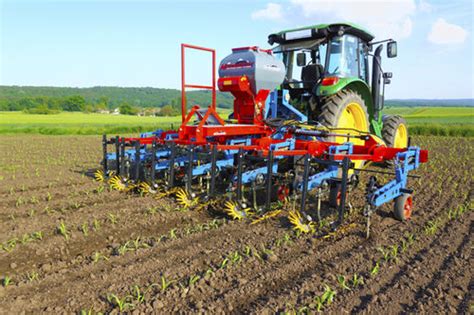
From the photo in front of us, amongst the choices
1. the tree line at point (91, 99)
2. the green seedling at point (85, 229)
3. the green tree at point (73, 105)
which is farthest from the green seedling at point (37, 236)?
the green tree at point (73, 105)

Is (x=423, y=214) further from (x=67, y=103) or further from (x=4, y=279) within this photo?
(x=67, y=103)

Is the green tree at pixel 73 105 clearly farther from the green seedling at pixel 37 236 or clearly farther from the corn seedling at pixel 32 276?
the corn seedling at pixel 32 276

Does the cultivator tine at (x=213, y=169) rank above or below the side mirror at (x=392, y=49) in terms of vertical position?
below

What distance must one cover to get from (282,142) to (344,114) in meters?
1.81

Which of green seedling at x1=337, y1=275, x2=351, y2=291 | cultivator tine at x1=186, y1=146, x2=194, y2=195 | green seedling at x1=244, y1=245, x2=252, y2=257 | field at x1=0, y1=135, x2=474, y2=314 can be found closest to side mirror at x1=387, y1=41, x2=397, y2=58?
field at x1=0, y1=135, x2=474, y2=314

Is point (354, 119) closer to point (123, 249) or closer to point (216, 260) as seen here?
point (216, 260)

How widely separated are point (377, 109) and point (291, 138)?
292cm

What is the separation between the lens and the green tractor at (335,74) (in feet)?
20.5

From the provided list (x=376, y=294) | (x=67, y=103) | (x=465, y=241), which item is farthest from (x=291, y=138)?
(x=67, y=103)

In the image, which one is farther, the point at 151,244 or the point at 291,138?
the point at 291,138

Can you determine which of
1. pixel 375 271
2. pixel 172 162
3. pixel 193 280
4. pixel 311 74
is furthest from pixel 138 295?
pixel 311 74

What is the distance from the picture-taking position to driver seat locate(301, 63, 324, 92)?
655cm

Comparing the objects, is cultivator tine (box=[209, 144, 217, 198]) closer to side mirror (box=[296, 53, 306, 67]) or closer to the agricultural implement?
the agricultural implement

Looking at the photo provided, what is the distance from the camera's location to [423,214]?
5332 mm
